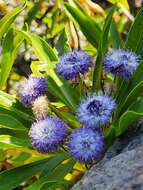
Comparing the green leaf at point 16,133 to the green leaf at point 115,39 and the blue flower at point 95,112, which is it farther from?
the green leaf at point 115,39

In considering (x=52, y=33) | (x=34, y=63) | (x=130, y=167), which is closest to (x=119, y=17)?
(x=52, y=33)

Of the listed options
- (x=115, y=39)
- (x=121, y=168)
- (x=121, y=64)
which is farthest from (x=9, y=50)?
(x=121, y=168)

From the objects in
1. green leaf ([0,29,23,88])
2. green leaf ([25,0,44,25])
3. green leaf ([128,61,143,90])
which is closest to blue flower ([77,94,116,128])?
green leaf ([128,61,143,90])

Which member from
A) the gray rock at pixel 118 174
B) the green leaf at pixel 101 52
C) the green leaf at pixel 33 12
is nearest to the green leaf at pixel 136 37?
the green leaf at pixel 101 52

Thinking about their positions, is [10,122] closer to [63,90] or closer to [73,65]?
[63,90]

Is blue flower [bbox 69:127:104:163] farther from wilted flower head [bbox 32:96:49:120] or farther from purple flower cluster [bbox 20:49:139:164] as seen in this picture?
wilted flower head [bbox 32:96:49:120]

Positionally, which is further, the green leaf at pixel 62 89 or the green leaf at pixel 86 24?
the green leaf at pixel 86 24
